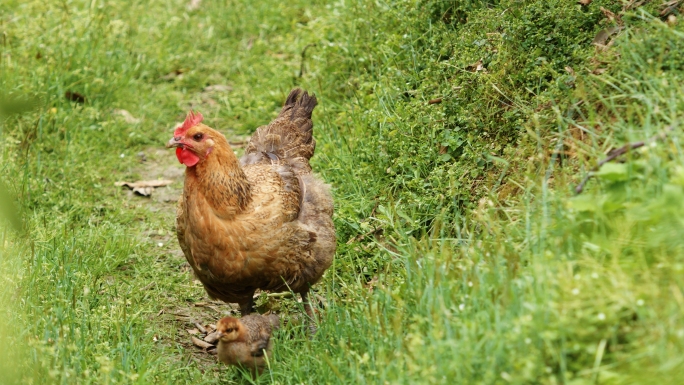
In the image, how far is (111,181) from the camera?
7.52m

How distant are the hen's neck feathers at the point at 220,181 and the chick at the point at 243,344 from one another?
65 cm

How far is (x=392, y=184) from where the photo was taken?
629cm

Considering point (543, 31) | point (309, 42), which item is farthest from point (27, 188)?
point (543, 31)

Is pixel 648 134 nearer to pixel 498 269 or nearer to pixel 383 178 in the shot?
pixel 498 269

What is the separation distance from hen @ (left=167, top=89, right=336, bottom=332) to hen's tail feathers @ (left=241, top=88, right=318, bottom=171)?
0.34 m

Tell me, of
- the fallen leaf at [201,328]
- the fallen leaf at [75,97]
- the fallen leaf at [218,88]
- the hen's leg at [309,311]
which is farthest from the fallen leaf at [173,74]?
the hen's leg at [309,311]

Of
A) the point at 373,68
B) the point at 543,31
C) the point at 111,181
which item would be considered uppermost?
the point at 543,31

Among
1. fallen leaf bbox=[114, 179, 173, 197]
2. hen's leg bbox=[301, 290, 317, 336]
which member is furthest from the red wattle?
fallen leaf bbox=[114, 179, 173, 197]

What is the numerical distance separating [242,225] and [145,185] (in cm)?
278

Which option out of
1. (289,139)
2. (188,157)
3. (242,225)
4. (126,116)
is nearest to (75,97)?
(126,116)

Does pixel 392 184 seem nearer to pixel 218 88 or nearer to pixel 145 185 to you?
pixel 145 185

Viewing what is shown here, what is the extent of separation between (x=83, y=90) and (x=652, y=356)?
633cm

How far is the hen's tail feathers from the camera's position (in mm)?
6062

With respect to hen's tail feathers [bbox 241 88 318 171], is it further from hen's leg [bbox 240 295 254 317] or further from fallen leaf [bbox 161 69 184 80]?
fallen leaf [bbox 161 69 184 80]
